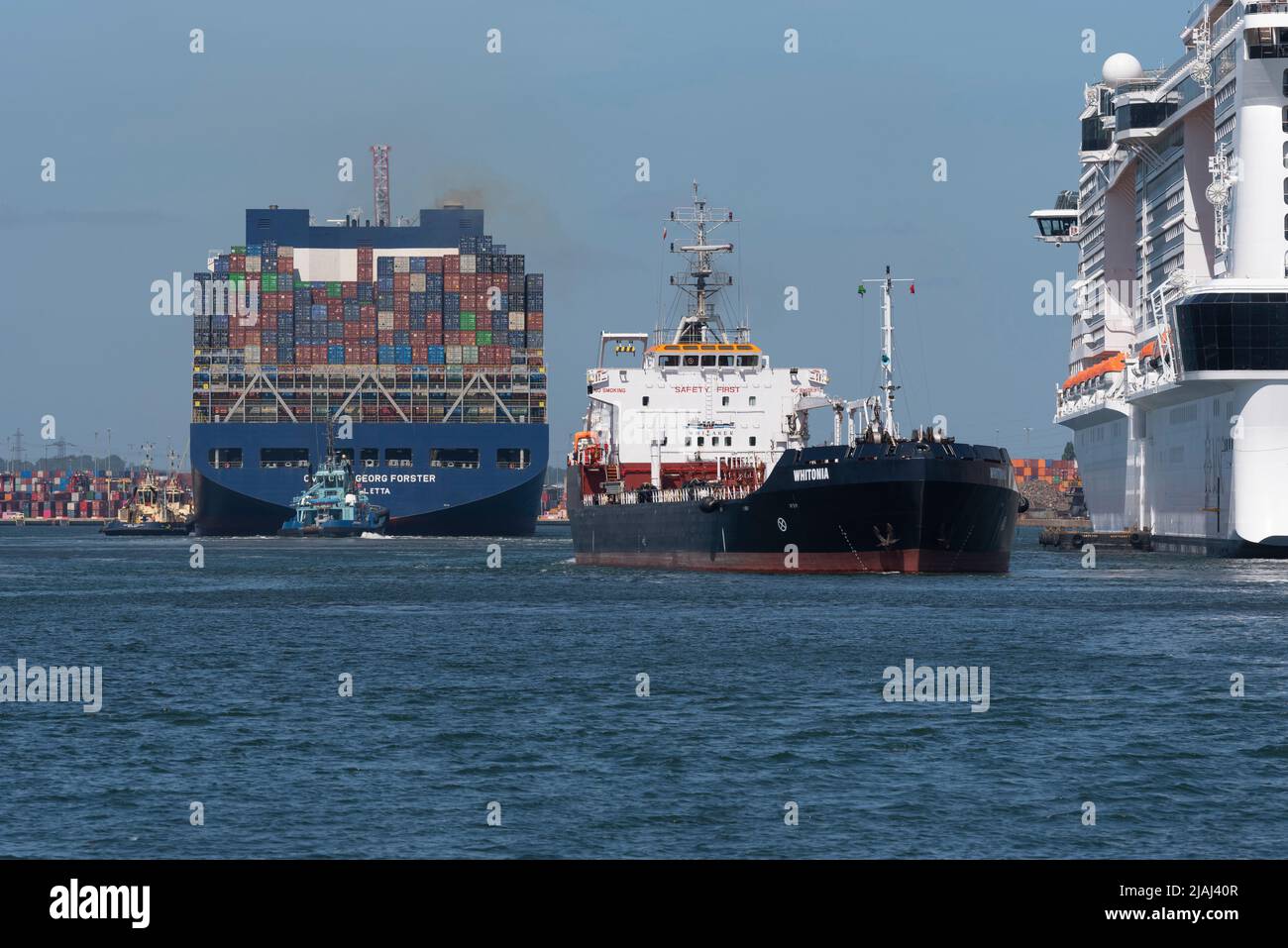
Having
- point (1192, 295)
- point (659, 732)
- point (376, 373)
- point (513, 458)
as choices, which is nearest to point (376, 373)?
point (376, 373)

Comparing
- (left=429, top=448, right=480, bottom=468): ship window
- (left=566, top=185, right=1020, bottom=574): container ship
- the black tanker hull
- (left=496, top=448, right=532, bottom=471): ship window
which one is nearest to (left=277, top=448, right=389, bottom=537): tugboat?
(left=429, top=448, right=480, bottom=468): ship window

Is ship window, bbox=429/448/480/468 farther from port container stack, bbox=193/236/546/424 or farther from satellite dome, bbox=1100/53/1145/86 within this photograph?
satellite dome, bbox=1100/53/1145/86

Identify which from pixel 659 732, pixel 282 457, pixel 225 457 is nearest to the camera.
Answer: pixel 659 732

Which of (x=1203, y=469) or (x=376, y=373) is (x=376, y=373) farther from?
→ (x=1203, y=469)

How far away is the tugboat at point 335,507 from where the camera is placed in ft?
455

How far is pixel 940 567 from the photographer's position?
62438 millimetres

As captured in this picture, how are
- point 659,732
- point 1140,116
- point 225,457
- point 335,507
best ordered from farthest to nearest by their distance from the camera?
point 225,457
point 335,507
point 1140,116
point 659,732

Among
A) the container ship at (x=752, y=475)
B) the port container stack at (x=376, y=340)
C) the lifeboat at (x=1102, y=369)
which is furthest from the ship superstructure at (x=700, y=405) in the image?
the port container stack at (x=376, y=340)

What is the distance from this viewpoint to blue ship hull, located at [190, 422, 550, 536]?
466 ft

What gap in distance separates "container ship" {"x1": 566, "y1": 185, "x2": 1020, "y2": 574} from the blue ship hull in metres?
48.5

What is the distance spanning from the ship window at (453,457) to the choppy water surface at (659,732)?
90434 mm

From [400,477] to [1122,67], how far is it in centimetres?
6532

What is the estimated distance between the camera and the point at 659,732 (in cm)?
2714
